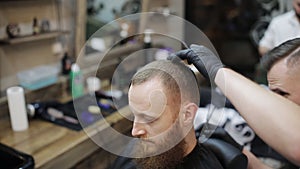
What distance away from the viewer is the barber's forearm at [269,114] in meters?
0.82

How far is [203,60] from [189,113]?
0.18 metres

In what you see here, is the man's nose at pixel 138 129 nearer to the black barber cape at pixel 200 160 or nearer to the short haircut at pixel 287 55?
the black barber cape at pixel 200 160

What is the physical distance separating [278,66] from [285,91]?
0.33 ft

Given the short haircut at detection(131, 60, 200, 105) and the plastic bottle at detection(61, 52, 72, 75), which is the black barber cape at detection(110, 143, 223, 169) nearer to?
the short haircut at detection(131, 60, 200, 105)

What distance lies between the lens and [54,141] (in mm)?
1661

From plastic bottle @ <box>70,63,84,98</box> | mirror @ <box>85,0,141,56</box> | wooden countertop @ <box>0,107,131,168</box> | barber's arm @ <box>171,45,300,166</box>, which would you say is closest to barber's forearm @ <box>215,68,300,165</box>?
barber's arm @ <box>171,45,300,166</box>

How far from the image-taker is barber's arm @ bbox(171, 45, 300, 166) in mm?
818

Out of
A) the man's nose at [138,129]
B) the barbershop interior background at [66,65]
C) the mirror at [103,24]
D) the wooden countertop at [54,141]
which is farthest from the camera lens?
the mirror at [103,24]

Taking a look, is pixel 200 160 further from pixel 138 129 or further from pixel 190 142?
pixel 138 129

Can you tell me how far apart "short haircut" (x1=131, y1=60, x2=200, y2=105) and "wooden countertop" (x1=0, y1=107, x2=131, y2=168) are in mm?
533

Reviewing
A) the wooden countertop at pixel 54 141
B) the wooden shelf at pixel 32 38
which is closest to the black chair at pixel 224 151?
the wooden countertop at pixel 54 141

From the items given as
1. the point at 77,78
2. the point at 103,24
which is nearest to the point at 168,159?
the point at 77,78

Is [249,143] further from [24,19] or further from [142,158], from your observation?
[24,19]

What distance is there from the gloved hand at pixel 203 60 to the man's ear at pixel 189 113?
115 millimetres
